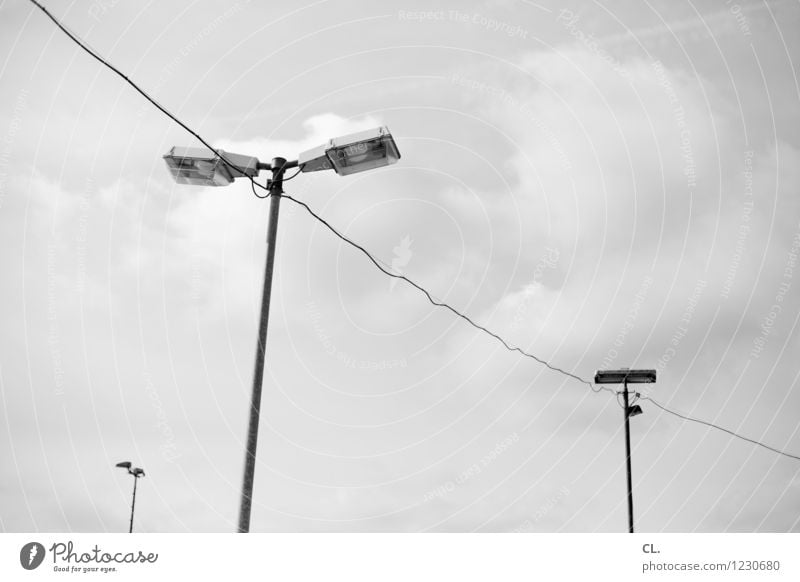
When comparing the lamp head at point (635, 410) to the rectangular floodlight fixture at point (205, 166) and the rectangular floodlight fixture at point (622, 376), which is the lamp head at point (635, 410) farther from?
the rectangular floodlight fixture at point (205, 166)

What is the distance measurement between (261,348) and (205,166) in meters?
2.20

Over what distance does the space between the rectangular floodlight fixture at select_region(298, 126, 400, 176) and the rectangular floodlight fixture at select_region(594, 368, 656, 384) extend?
10811mm

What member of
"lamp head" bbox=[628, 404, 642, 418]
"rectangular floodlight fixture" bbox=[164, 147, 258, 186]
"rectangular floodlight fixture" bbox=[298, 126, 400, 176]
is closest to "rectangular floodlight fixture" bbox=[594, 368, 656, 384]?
"lamp head" bbox=[628, 404, 642, 418]

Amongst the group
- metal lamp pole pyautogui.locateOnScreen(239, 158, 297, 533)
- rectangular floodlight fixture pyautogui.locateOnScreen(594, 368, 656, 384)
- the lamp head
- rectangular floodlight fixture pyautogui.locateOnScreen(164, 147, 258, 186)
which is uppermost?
the lamp head

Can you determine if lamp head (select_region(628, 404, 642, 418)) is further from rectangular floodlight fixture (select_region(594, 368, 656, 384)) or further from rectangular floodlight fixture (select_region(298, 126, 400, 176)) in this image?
rectangular floodlight fixture (select_region(298, 126, 400, 176))

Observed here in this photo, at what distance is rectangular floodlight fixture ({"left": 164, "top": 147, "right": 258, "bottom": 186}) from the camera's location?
6918 mm

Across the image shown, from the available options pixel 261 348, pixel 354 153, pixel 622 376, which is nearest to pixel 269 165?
pixel 354 153

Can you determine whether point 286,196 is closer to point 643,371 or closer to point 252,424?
point 252,424

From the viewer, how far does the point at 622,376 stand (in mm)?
15938
